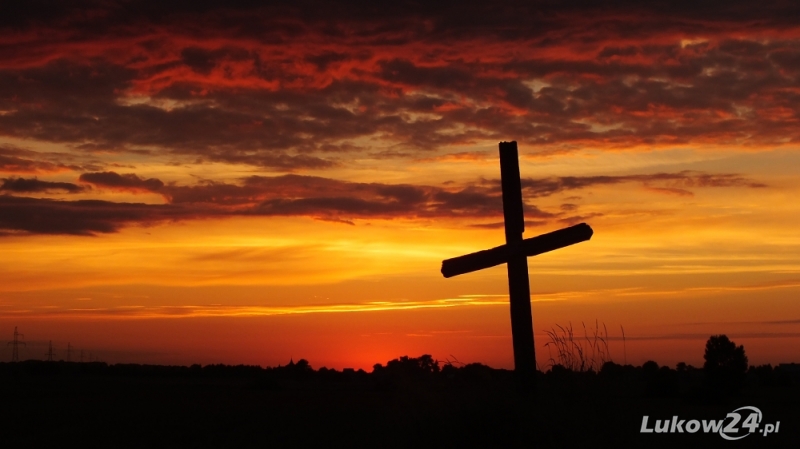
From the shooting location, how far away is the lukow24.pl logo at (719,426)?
33.6ft

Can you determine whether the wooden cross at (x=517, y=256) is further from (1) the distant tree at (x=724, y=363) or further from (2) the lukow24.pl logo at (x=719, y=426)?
(1) the distant tree at (x=724, y=363)

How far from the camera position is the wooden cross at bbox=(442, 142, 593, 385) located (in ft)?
37.3

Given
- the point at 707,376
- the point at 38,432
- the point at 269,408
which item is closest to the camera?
the point at 38,432

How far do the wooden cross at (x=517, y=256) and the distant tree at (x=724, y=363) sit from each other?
1560 cm

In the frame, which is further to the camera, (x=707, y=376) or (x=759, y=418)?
(x=707, y=376)

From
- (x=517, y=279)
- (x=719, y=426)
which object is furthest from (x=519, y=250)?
(x=719, y=426)

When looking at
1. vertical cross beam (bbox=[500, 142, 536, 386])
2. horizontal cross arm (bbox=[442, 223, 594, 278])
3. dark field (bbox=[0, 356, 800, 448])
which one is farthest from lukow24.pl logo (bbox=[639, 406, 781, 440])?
horizontal cross arm (bbox=[442, 223, 594, 278])

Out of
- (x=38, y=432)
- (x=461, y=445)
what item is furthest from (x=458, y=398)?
(x=38, y=432)

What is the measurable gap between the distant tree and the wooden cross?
15.6 m

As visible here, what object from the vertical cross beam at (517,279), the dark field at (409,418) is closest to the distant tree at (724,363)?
the dark field at (409,418)

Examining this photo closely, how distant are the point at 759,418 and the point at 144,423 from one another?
8562mm

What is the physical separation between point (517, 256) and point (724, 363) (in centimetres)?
2271

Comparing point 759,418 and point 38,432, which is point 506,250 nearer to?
point 759,418

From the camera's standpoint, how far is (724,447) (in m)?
9.62
